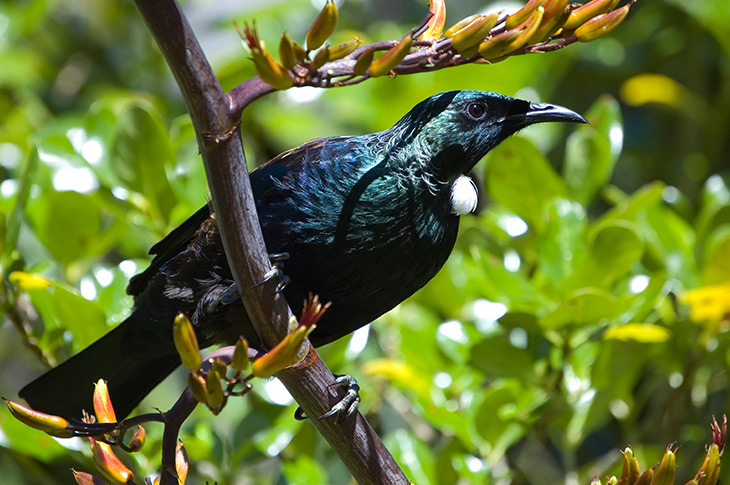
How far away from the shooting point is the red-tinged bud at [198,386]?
43.9 inches

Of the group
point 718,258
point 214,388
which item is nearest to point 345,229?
point 214,388

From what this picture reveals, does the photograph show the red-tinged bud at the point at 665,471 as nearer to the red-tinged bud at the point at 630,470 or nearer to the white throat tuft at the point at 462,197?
the red-tinged bud at the point at 630,470

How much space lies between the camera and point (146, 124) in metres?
2.20

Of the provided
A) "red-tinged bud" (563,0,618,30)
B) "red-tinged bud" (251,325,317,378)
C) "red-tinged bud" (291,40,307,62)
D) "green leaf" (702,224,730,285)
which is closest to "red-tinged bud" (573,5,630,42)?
"red-tinged bud" (563,0,618,30)

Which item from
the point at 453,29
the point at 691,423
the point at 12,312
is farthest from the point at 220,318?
the point at 691,423

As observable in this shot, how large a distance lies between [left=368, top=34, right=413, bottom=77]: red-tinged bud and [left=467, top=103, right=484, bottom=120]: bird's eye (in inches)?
35.3

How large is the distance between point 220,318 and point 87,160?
2.15 feet

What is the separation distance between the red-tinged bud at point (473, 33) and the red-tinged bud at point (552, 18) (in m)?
0.07

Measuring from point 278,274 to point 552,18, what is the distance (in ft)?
1.84

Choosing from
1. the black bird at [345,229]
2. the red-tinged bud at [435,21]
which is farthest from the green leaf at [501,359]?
the red-tinged bud at [435,21]

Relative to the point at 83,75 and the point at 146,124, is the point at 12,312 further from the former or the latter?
the point at 83,75

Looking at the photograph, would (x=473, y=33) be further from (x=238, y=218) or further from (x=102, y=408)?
(x=102, y=408)

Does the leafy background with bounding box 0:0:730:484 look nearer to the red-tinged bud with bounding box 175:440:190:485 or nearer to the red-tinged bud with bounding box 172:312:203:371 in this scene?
the red-tinged bud with bounding box 175:440:190:485

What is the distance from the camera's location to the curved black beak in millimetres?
1955
